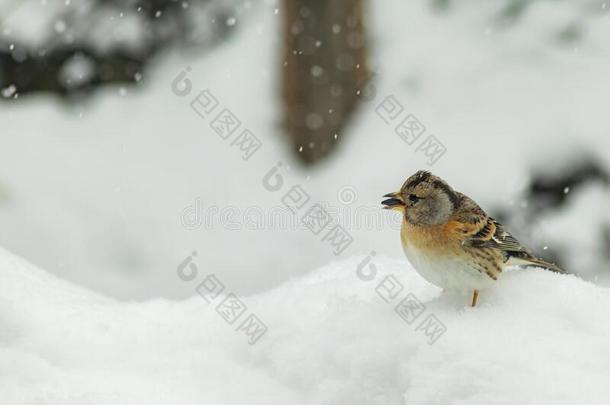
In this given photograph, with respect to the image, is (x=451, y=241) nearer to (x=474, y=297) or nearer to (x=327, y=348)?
(x=474, y=297)

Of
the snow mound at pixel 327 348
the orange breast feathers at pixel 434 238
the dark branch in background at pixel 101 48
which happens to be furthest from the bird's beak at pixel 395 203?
the dark branch in background at pixel 101 48

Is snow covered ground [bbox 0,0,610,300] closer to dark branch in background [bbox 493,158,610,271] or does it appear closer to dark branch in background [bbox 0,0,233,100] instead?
dark branch in background [bbox 493,158,610,271]

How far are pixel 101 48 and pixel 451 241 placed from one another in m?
5.44

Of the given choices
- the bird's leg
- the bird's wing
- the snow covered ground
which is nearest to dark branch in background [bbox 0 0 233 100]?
the snow covered ground

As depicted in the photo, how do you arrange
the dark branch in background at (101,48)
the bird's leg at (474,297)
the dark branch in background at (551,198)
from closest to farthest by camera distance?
the bird's leg at (474,297), the dark branch in background at (551,198), the dark branch in background at (101,48)

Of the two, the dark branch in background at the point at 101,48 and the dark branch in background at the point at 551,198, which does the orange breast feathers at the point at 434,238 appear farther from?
the dark branch in background at the point at 101,48

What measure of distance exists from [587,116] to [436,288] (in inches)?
158

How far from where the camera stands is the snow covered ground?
19.9 ft

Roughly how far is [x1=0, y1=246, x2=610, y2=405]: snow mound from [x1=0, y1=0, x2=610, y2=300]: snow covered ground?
120 inches

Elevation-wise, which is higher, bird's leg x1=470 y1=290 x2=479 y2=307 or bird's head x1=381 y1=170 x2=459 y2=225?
bird's head x1=381 y1=170 x2=459 y2=225

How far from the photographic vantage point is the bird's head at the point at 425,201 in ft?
8.91

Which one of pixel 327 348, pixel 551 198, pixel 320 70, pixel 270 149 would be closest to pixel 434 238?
pixel 327 348

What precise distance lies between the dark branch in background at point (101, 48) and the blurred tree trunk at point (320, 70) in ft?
4.38

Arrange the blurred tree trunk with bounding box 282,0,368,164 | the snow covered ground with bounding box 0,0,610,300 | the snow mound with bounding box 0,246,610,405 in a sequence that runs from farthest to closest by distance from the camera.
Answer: the snow covered ground with bounding box 0,0,610,300 < the blurred tree trunk with bounding box 282,0,368,164 < the snow mound with bounding box 0,246,610,405
